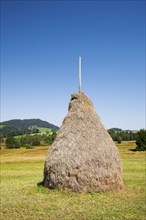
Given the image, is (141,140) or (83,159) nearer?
(83,159)

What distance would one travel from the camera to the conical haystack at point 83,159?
16.8 meters

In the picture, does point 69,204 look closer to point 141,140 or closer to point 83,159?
point 83,159

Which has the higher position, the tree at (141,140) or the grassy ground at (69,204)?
the tree at (141,140)

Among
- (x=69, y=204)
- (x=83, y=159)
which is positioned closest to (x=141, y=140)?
(x=83, y=159)

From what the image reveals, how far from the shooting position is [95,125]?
1861 centimetres

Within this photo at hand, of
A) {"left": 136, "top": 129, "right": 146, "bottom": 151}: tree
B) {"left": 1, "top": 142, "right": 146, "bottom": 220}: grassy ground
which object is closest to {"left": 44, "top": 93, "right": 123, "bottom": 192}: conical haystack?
{"left": 1, "top": 142, "right": 146, "bottom": 220}: grassy ground

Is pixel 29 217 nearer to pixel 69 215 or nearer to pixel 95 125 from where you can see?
pixel 69 215

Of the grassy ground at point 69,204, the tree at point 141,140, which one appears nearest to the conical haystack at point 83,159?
the grassy ground at point 69,204

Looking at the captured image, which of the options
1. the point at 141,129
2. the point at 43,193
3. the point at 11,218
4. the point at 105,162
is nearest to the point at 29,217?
the point at 11,218

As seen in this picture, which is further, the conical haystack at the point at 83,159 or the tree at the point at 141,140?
the tree at the point at 141,140

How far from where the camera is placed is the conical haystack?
55.0 ft

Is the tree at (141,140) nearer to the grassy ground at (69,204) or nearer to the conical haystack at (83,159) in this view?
the grassy ground at (69,204)

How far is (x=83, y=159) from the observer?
17016 millimetres

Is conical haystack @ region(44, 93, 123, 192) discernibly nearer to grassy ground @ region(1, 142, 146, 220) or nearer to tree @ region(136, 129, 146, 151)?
grassy ground @ region(1, 142, 146, 220)
